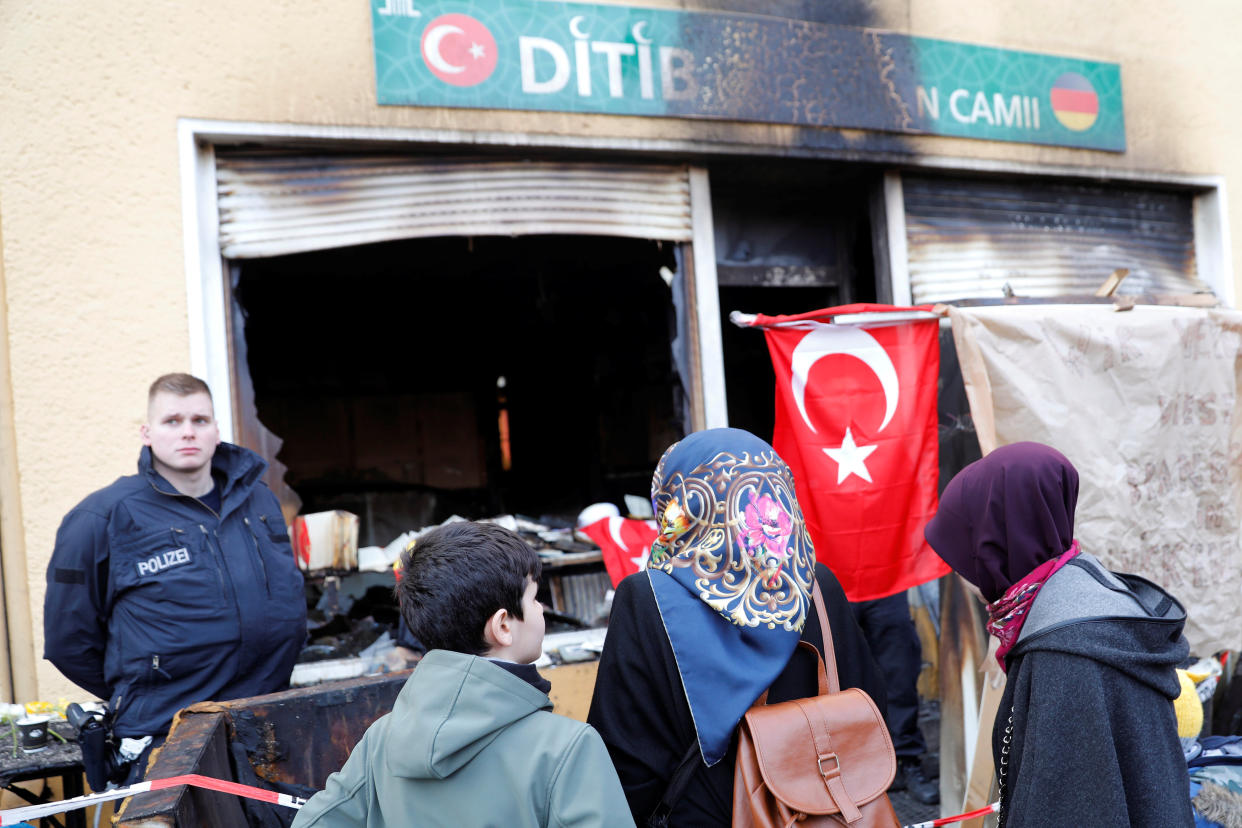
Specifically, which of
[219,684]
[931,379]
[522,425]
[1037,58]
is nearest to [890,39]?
[1037,58]

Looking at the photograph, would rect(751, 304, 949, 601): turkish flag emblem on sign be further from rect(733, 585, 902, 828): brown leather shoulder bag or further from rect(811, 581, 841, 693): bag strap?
rect(733, 585, 902, 828): brown leather shoulder bag

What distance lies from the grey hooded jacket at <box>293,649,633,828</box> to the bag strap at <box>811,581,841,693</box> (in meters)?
0.61

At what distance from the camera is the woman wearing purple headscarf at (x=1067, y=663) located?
5.69 ft

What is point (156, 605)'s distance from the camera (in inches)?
112

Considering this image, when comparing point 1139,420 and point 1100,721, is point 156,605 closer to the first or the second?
point 1100,721

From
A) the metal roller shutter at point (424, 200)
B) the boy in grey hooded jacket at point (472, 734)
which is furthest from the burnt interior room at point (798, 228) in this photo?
the boy in grey hooded jacket at point (472, 734)

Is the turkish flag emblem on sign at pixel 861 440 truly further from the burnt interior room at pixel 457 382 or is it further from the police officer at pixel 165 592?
the burnt interior room at pixel 457 382

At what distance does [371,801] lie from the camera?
1741mm

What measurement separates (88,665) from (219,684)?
18.9 inches

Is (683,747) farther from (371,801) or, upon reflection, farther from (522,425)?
(522,425)

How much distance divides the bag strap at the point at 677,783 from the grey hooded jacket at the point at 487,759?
29 centimetres

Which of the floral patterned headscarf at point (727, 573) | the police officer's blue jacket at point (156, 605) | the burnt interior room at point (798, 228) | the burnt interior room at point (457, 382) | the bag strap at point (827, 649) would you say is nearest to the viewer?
the floral patterned headscarf at point (727, 573)

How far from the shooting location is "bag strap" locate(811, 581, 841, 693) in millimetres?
1981

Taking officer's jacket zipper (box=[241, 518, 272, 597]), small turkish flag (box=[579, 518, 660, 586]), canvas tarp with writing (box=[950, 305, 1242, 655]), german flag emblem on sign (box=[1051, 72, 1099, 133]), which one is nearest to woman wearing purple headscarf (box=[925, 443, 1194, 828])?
canvas tarp with writing (box=[950, 305, 1242, 655])
